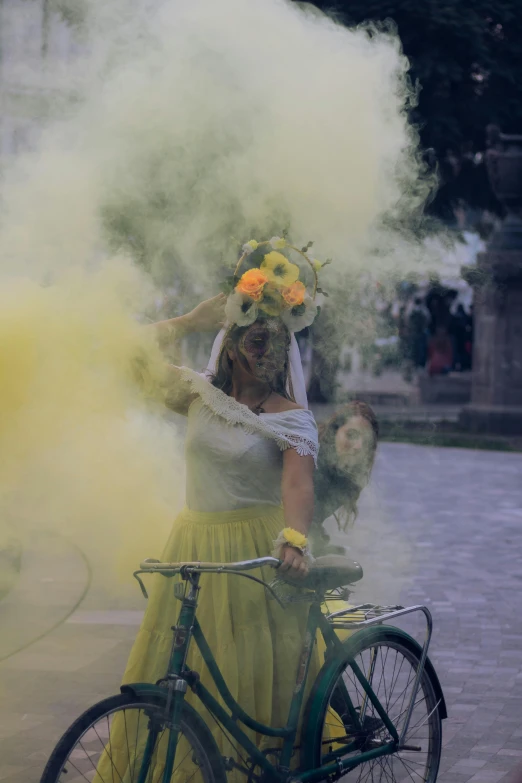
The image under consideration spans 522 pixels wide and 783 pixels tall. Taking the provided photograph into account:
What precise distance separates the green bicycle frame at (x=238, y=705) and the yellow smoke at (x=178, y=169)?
3.92 ft

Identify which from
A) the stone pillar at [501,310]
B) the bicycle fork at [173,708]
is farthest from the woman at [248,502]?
the stone pillar at [501,310]

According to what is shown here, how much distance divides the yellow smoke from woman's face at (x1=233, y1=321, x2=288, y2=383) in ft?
2.44

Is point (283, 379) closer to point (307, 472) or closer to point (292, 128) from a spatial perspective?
point (307, 472)

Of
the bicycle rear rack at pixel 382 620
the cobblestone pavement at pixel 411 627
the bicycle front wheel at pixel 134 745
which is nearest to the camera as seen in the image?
the bicycle front wheel at pixel 134 745

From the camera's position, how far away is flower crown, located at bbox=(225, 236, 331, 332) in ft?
13.4

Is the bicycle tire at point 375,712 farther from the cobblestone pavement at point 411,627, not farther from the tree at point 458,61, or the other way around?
the tree at point 458,61

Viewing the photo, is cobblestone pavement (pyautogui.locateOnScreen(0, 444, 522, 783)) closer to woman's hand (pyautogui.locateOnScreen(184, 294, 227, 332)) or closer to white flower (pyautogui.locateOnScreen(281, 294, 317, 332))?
white flower (pyautogui.locateOnScreen(281, 294, 317, 332))

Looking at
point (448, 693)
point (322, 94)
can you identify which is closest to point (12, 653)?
point (448, 693)

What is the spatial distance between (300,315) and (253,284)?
19 centimetres

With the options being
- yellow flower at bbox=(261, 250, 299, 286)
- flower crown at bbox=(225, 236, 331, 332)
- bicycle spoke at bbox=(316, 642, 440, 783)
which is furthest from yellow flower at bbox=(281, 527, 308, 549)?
yellow flower at bbox=(261, 250, 299, 286)

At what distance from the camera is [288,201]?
5188mm

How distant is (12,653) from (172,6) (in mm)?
3216

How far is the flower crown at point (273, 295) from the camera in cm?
408

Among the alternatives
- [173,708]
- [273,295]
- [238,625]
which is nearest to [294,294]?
[273,295]
